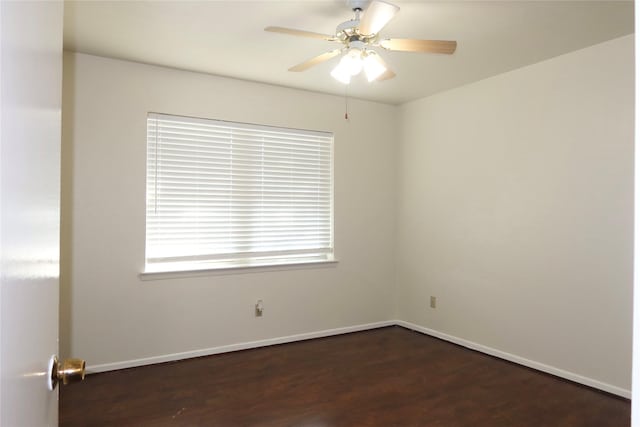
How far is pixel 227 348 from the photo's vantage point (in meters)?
3.71

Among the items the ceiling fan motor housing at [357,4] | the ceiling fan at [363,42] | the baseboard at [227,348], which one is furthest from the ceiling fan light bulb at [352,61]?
the baseboard at [227,348]

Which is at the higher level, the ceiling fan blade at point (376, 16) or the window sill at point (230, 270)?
the ceiling fan blade at point (376, 16)

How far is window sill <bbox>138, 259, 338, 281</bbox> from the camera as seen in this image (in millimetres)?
3434

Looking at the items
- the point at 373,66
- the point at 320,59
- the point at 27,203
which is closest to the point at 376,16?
the point at 373,66

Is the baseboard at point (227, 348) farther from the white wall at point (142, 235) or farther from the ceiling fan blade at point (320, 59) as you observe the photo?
the ceiling fan blade at point (320, 59)

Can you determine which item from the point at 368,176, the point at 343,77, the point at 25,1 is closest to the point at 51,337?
the point at 25,1

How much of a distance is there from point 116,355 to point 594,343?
369 cm

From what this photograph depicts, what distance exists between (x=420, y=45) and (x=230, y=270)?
2.51m

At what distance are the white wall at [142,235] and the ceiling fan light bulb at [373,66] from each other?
158 cm

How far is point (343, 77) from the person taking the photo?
2.55 meters

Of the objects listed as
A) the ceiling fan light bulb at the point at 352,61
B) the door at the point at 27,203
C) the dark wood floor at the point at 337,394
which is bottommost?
the dark wood floor at the point at 337,394

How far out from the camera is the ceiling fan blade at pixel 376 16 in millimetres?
1888

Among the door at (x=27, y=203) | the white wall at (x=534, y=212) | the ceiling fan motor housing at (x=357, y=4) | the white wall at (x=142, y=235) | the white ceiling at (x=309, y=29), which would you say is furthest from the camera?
the white wall at (x=142, y=235)

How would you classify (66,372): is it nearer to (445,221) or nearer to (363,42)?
(363,42)
